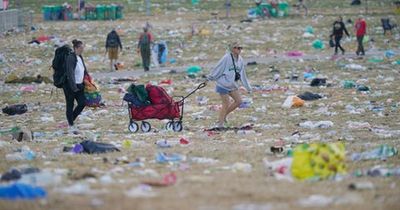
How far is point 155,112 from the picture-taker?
53.1ft

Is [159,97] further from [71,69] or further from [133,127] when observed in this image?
[71,69]

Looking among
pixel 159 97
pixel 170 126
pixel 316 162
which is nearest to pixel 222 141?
pixel 159 97

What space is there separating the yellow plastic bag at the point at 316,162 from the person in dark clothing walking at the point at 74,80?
7202 millimetres

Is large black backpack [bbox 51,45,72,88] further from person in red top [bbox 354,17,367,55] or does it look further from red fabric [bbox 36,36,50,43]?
red fabric [bbox 36,36,50,43]

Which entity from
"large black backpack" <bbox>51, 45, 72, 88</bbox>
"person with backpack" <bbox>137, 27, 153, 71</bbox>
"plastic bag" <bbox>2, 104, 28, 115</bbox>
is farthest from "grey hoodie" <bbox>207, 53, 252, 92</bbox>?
"person with backpack" <bbox>137, 27, 153, 71</bbox>

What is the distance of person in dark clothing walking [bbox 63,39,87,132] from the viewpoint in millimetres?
16703

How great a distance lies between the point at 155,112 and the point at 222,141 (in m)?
1.88

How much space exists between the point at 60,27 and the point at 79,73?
30881 millimetres

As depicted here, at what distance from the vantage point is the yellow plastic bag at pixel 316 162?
10.1 m

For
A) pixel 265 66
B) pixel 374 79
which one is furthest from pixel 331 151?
pixel 265 66

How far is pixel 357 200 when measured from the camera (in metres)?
8.84

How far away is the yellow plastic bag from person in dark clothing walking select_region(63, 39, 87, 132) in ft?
23.6

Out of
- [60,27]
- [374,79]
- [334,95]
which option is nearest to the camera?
[334,95]

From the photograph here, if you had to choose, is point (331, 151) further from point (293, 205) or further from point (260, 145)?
point (260, 145)
